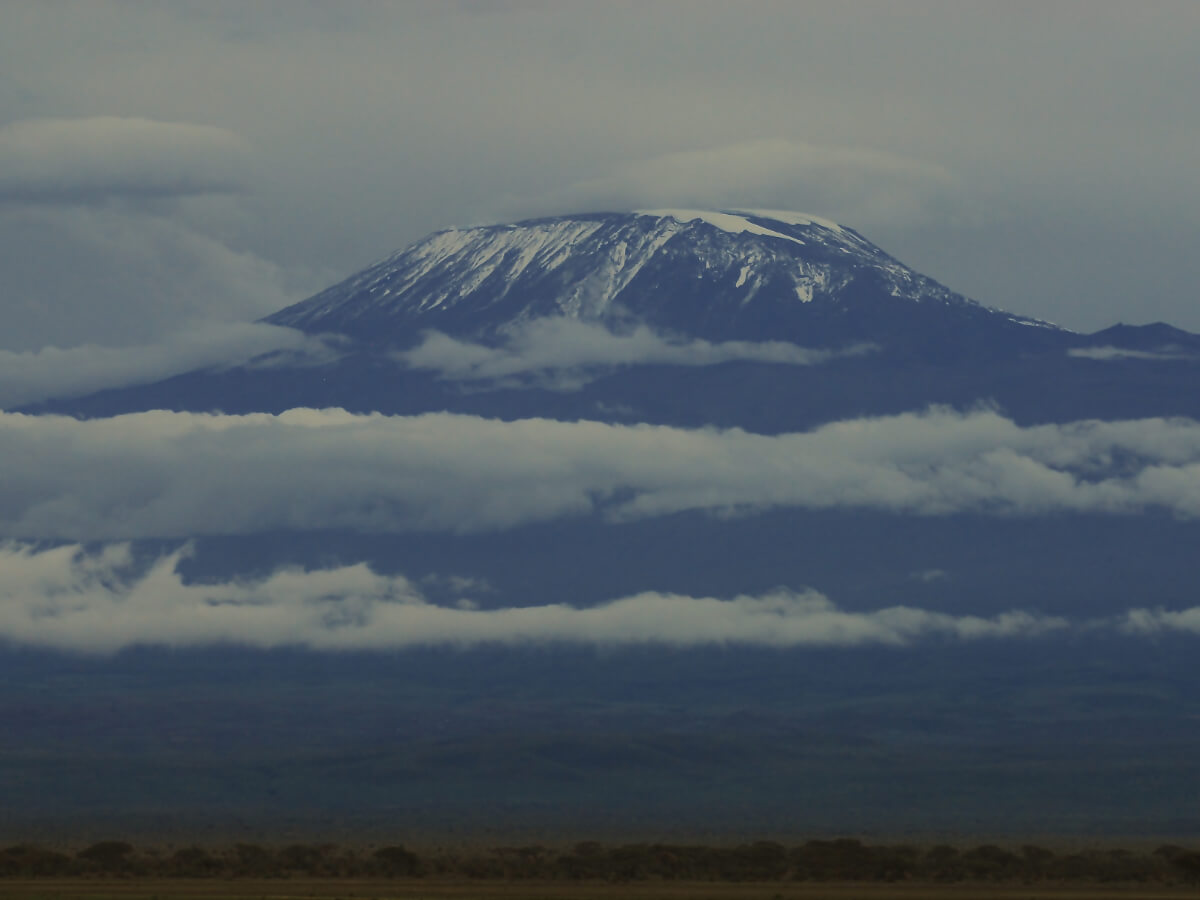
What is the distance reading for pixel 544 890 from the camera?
79812mm

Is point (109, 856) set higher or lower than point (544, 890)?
higher

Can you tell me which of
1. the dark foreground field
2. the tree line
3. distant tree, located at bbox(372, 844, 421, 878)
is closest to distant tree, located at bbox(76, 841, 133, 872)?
the tree line

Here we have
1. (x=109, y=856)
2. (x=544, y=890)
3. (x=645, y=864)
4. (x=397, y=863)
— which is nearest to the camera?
(x=544, y=890)

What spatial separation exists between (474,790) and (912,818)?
37.6 meters

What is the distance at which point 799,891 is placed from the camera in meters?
80.2

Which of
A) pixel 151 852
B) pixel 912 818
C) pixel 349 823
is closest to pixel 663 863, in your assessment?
pixel 151 852

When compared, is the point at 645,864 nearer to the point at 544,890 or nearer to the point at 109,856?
the point at 544,890

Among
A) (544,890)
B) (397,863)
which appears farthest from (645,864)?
(544,890)

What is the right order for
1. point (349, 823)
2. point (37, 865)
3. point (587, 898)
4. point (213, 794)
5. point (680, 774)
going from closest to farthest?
point (587, 898) < point (37, 865) < point (349, 823) < point (213, 794) < point (680, 774)

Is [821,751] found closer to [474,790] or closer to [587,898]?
[474,790]

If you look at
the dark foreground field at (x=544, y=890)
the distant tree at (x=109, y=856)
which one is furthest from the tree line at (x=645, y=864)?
the dark foreground field at (x=544, y=890)

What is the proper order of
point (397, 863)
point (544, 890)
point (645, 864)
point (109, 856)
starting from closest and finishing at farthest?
point (544, 890) < point (645, 864) < point (397, 863) < point (109, 856)

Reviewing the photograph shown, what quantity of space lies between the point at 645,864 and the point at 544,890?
10797mm

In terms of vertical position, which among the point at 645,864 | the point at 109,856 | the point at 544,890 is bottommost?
the point at 544,890
